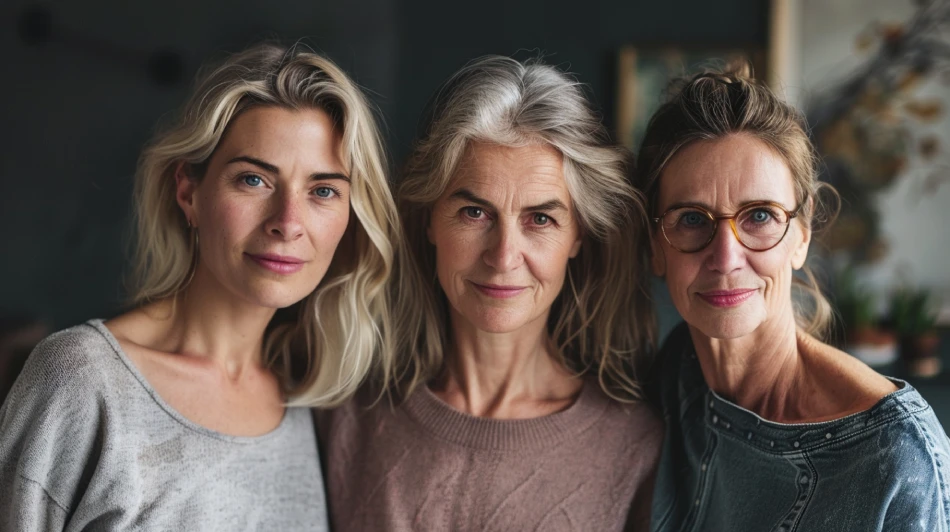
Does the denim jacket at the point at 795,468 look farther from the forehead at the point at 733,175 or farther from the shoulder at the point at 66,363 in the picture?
the shoulder at the point at 66,363

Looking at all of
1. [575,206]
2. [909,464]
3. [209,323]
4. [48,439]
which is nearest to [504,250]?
[575,206]

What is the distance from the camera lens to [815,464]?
57.1 inches

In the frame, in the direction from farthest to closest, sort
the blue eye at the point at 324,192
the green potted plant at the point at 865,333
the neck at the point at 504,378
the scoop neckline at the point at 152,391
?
the green potted plant at the point at 865,333 → the neck at the point at 504,378 → the blue eye at the point at 324,192 → the scoop neckline at the point at 152,391

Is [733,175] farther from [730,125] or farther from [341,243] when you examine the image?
[341,243]

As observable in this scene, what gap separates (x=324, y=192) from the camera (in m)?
1.73

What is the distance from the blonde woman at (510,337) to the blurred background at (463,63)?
2085 millimetres

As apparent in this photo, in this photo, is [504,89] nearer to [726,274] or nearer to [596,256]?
[596,256]

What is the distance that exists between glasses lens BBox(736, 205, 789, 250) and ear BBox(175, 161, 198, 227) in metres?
1.05

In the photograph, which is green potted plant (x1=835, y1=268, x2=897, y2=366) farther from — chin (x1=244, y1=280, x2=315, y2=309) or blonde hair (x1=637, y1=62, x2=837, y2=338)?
chin (x1=244, y1=280, x2=315, y2=309)

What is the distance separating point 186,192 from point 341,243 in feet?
1.11

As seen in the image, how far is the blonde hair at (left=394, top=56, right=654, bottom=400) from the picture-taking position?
1.72 metres

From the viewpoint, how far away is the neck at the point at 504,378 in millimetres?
1859

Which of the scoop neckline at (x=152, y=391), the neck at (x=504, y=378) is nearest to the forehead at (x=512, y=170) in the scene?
the neck at (x=504, y=378)

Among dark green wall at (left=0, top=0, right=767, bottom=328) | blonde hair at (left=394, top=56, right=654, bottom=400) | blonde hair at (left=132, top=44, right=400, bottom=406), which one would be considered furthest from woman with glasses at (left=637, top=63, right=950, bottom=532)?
dark green wall at (left=0, top=0, right=767, bottom=328)
